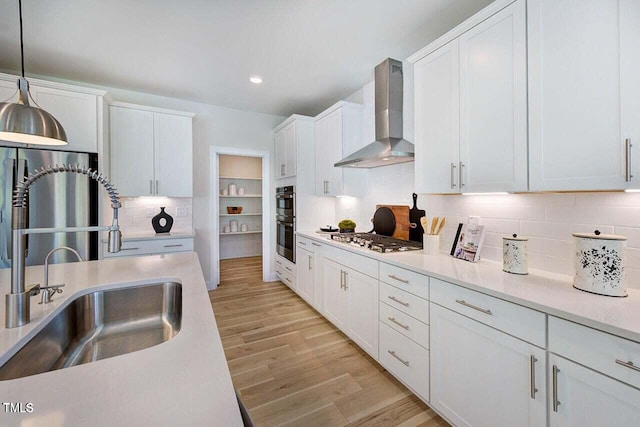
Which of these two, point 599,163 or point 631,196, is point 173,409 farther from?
point 631,196

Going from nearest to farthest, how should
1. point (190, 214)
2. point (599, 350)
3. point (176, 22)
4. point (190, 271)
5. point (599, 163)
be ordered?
1. point (599, 350)
2. point (599, 163)
3. point (190, 271)
4. point (176, 22)
5. point (190, 214)

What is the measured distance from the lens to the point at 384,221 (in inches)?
115

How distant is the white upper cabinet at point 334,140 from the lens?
10.6ft

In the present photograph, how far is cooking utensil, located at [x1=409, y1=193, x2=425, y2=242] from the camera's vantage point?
2.51 m

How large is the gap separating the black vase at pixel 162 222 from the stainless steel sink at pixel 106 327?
7.38ft

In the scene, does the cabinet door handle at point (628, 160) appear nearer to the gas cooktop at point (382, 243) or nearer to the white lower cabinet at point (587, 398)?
the white lower cabinet at point (587, 398)

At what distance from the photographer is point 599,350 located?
973 millimetres

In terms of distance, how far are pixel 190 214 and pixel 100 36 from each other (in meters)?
2.20

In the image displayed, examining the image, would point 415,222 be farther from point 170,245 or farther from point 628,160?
point 170,245

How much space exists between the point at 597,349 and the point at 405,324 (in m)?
0.98

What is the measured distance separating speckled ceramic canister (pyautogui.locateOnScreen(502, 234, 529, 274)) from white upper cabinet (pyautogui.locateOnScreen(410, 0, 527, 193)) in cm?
31

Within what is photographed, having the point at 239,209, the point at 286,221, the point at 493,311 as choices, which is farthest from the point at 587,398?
the point at 239,209

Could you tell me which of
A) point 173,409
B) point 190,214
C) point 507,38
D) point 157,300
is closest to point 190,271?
point 157,300

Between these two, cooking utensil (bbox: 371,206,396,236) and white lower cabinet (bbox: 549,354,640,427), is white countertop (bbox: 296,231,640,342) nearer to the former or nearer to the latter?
white lower cabinet (bbox: 549,354,640,427)
